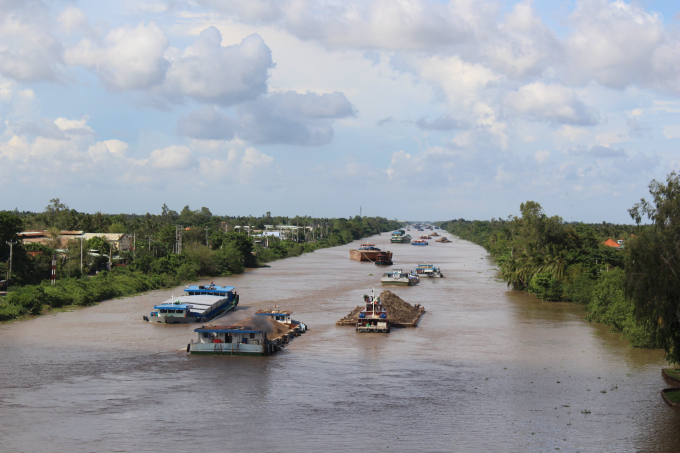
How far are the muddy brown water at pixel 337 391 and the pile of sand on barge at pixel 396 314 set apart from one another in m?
0.81

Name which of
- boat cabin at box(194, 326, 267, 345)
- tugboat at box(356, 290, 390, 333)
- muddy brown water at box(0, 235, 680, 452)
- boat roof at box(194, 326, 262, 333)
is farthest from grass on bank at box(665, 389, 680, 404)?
boat roof at box(194, 326, 262, 333)

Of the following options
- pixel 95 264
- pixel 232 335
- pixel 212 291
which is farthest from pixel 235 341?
pixel 95 264

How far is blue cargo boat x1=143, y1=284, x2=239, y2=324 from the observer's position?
33.0m

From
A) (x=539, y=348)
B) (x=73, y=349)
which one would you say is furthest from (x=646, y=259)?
(x=73, y=349)

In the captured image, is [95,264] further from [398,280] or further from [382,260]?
[382,260]

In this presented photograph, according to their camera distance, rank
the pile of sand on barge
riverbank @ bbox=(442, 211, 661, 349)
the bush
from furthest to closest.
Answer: the bush < riverbank @ bbox=(442, 211, 661, 349) < the pile of sand on barge

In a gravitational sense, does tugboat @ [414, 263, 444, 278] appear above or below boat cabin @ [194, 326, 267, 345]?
above

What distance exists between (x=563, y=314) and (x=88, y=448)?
3023 centimetres

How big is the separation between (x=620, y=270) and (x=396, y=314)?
1186cm

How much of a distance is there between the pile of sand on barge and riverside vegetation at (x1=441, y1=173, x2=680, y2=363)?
9660mm

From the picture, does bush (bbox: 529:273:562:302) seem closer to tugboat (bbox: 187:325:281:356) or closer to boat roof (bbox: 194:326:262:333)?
tugboat (bbox: 187:325:281:356)

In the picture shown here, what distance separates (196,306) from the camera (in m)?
35.0

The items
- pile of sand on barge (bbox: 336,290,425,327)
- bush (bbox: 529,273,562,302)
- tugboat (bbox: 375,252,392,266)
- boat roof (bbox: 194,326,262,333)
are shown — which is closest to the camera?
boat roof (bbox: 194,326,262,333)

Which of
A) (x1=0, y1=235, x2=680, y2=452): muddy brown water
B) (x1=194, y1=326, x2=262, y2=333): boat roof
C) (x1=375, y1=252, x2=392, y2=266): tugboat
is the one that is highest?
(x1=375, y1=252, x2=392, y2=266): tugboat
